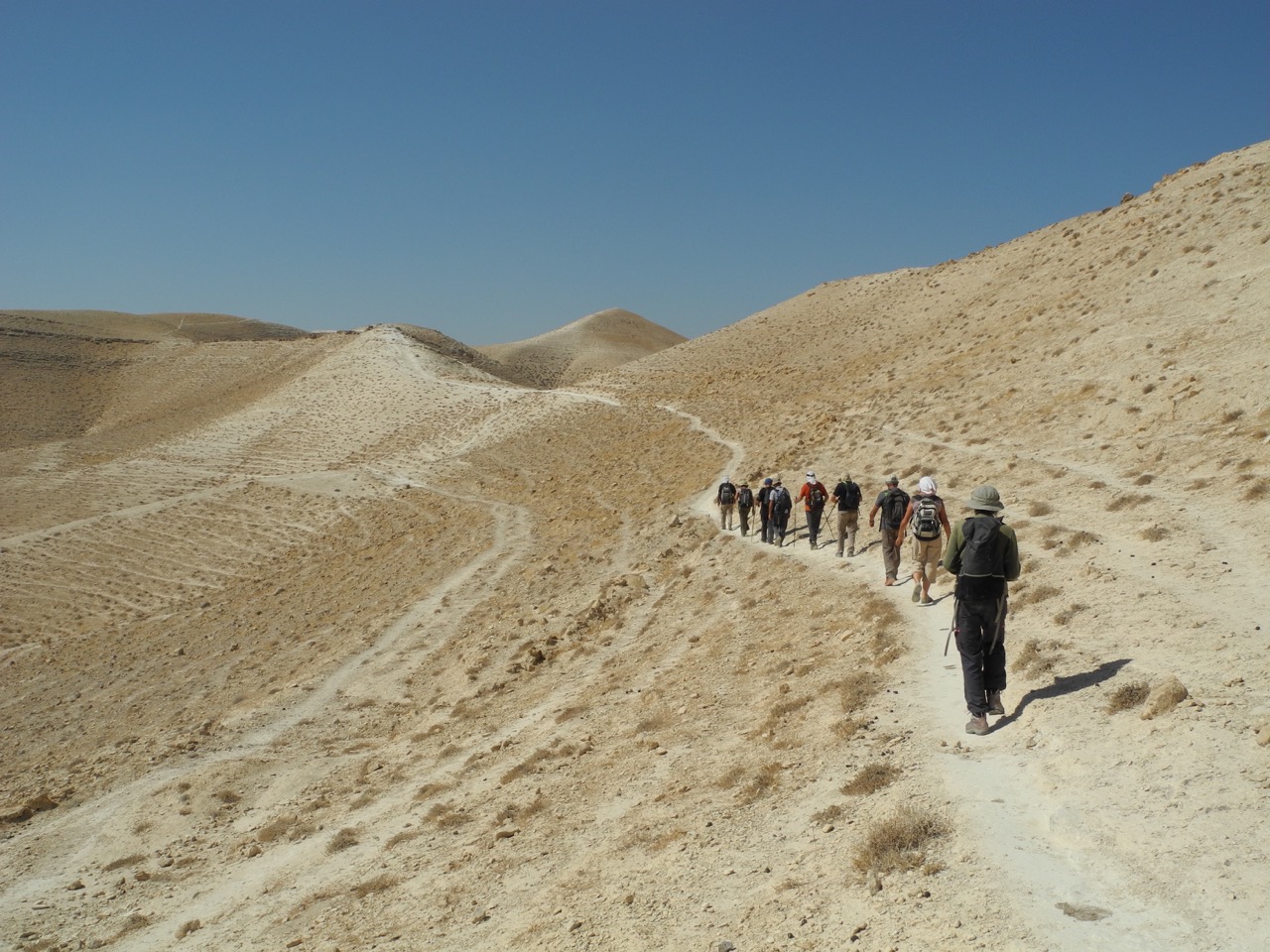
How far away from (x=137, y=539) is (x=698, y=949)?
3640 cm

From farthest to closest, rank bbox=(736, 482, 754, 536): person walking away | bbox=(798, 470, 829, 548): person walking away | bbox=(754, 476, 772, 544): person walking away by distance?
bbox=(736, 482, 754, 536): person walking away → bbox=(754, 476, 772, 544): person walking away → bbox=(798, 470, 829, 548): person walking away

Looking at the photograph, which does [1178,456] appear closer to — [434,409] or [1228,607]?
[1228,607]

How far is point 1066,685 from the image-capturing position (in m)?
8.82

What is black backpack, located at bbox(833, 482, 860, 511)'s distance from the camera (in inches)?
703

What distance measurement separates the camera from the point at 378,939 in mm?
8055

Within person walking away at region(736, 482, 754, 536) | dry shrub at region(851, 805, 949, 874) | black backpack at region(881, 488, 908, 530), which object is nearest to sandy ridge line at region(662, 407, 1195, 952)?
dry shrub at region(851, 805, 949, 874)

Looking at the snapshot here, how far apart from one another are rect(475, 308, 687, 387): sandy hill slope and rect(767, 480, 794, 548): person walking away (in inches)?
2916

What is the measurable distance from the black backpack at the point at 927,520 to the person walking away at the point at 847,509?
4.19 metres

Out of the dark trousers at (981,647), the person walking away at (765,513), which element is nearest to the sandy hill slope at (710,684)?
the dark trousers at (981,647)

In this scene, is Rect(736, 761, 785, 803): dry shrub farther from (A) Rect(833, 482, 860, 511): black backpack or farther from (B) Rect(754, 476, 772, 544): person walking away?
(B) Rect(754, 476, 772, 544): person walking away

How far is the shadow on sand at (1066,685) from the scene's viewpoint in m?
8.58

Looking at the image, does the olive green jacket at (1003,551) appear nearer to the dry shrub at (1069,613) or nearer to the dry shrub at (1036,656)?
the dry shrub at (1036,656)

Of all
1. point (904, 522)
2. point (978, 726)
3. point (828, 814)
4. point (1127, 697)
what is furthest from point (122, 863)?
point (1127, 697)

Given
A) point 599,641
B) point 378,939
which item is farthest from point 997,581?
point 599,641
